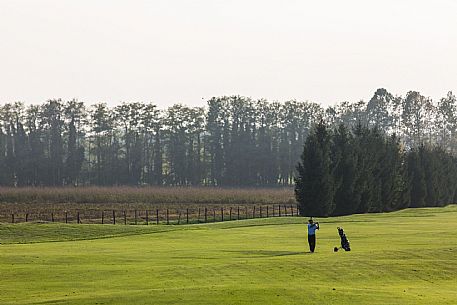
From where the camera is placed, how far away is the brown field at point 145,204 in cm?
8488

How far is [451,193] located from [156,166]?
199ft

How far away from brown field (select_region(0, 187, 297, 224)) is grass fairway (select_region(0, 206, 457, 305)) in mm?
31491

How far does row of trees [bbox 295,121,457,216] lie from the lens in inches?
3418

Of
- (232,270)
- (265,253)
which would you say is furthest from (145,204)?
(232,270)

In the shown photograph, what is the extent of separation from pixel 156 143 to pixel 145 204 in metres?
65.8

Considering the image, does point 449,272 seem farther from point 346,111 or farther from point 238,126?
point 346,111

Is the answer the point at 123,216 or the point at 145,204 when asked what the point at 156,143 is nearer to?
the point at 145,204

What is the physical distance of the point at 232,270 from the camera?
32.3 metres

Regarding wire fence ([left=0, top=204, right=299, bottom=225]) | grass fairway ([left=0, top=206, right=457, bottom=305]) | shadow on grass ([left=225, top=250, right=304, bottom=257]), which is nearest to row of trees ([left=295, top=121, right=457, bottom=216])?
wire fence ([left=0, top=204, right=299, bottom=225])

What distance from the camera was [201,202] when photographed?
4286 inches

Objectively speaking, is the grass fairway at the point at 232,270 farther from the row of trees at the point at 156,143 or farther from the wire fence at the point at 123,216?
the row of trees at the point at 156,143

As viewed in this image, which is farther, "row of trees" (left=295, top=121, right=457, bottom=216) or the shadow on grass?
"row of trees" (left=295, top=121, right=457, bottom=216)

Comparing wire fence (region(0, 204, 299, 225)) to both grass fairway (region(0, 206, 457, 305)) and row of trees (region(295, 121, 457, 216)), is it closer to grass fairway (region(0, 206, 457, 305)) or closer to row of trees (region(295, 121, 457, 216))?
row of trees (region(295, 121, 457, 216))

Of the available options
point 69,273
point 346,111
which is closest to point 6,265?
point 69,273
